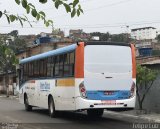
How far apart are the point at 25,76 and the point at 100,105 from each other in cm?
961

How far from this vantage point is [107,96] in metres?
15.9

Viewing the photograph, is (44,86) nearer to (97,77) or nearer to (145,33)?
(97,77)

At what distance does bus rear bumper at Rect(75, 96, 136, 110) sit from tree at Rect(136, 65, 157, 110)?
3063mm

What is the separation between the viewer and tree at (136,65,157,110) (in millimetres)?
19188

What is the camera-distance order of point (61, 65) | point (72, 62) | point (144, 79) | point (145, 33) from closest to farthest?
1. point (72, 62)
2. point (61, 65)
3. point (144, 79)
4. point (145, 33)

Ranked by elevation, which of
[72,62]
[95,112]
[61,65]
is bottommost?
[95,112]

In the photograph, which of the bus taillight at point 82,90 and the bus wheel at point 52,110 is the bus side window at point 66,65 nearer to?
the bus taillight at point 82,90

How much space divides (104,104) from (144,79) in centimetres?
402

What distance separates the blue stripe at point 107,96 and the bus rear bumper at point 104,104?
0.38 ft

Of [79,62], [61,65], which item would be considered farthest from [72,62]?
[61,65]

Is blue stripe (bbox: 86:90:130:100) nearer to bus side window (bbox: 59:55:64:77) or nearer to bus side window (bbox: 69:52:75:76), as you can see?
bus side window (bbox: 69:52:75:76)

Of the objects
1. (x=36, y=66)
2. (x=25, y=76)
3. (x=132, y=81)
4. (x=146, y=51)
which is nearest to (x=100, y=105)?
(x=132, y=81)

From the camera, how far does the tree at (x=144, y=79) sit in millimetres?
19188

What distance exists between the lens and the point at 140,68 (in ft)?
63.9
